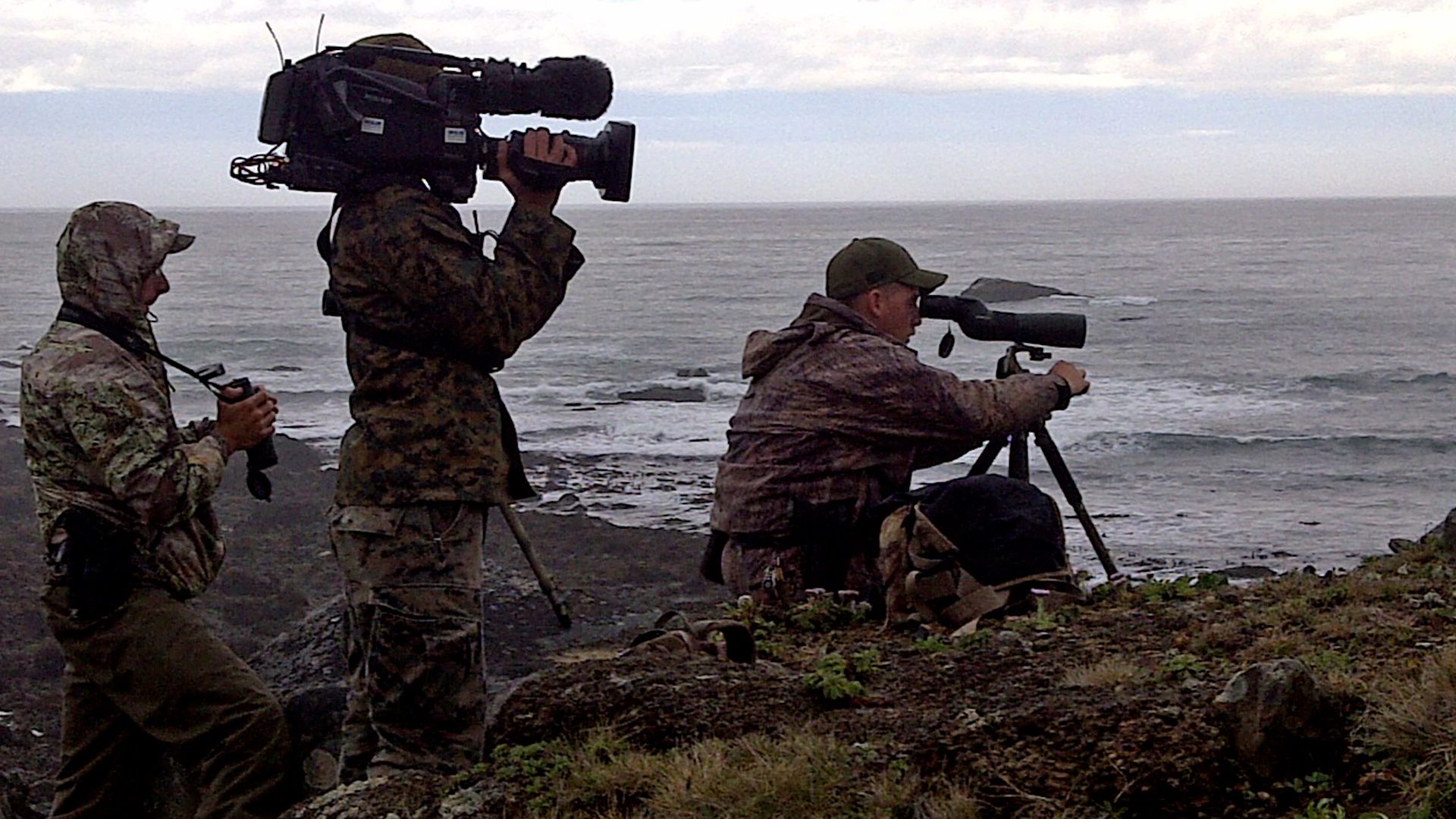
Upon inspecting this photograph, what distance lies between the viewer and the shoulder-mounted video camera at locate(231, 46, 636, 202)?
4117 millimetres

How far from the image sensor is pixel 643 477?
22.2m

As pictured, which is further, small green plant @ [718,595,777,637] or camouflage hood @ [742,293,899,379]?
camouflage hood @ [742,293,899,379]

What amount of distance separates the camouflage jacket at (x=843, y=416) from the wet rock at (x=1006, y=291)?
5506 cm

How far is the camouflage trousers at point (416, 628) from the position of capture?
418cm

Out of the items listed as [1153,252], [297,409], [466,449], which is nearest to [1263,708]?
[466,449]

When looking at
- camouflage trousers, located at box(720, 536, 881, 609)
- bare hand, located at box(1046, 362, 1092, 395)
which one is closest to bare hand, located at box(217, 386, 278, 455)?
camouflage trousers, located at box(720, 536, 881, 609)

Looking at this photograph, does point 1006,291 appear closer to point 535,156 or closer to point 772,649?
point 772,649

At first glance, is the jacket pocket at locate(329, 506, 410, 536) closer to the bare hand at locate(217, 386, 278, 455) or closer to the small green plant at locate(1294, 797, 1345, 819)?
the bare hand at locate(217, 386, 278, 455)

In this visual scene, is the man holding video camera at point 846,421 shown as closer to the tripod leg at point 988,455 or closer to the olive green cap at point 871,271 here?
the olive green cap at point 871,271

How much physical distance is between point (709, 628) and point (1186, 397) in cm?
2667

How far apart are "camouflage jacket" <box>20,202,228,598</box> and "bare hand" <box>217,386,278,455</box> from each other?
42 mm

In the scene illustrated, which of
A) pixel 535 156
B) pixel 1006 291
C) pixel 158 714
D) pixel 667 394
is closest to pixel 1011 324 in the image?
pixel 535 156

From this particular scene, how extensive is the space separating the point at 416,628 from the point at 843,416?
8.06ft

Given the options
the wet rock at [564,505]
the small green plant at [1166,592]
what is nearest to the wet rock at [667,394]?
the wet rock at [564,505]
